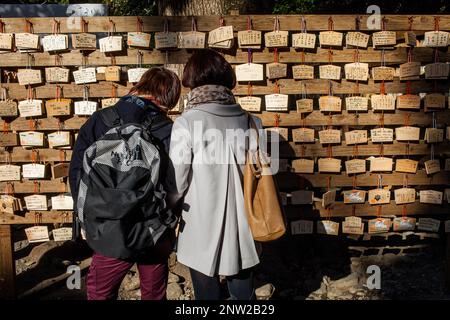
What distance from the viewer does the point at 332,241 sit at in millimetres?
5227

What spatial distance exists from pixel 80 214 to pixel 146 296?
2.19ft

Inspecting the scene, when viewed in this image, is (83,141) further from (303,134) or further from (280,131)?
(303,134)

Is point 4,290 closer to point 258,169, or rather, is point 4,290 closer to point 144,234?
point 144,234

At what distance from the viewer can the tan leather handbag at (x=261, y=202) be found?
2783 mm

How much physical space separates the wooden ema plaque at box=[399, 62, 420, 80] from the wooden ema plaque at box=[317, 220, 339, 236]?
136 cm

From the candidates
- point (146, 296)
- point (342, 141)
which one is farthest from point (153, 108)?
point (342, 141)

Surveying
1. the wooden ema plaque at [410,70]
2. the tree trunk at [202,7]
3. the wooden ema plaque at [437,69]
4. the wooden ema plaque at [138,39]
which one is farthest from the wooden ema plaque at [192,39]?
the wooden ema plaque at [437,69]

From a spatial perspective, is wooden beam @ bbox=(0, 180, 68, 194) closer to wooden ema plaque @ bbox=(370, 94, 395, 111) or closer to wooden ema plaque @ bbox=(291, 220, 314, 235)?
wooden ema plaque @ bbox=(291, 220, 314, 235)

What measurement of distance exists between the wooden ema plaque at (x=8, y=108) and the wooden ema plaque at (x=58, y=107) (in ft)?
0.85

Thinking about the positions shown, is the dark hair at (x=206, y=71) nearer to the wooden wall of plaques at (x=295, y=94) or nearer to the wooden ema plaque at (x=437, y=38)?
the wooden wall of plaques at (x=295, y=94)

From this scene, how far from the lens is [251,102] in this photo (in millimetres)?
4051

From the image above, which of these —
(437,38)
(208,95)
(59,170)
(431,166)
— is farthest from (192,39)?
(431,166)

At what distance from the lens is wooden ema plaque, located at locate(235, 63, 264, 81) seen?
13.2 feet

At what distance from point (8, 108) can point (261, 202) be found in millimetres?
2406
